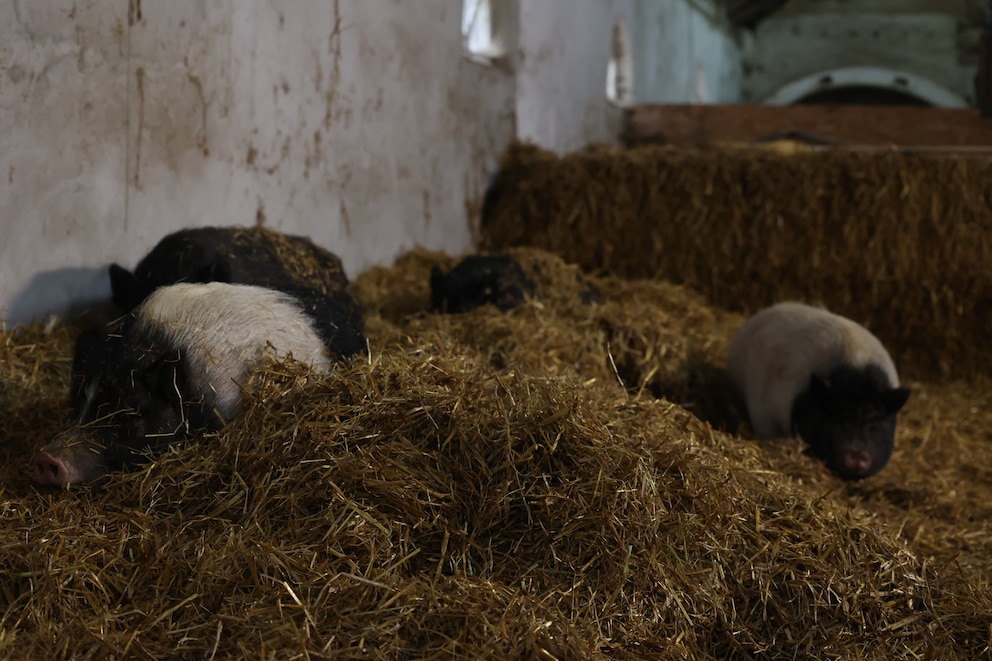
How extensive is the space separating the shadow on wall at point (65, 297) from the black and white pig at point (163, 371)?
75 centimetres

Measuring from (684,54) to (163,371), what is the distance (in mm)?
13501

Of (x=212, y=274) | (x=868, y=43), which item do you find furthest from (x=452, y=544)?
(x=868, y=43)

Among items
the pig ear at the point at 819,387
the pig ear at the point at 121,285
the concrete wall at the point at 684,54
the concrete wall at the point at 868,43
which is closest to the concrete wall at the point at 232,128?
the pig ear at the point at 121,285

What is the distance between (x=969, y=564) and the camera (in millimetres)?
3322

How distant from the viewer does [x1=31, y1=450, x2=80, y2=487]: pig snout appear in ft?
9.06

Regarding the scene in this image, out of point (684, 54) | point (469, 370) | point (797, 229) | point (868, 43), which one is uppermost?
point (868, 43)

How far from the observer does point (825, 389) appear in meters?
4.40

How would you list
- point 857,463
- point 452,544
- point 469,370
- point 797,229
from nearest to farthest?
1. point 452,544
2. point 469,370
3. point 857,463
4. point 797,229

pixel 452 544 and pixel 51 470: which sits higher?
pixel 51 470

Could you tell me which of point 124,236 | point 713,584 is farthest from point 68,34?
point 713,584

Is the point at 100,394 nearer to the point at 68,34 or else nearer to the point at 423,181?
the point at 68,34

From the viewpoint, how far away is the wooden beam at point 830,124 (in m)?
9.47

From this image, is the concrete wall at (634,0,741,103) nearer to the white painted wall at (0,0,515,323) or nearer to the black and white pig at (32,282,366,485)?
the white painted wall at (0,0,515,323)

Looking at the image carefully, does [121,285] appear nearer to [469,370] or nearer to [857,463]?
[469,370]
